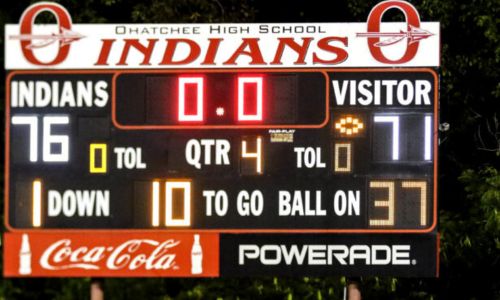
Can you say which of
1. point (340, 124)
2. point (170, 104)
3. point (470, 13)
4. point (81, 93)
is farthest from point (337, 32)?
point (470, 13)

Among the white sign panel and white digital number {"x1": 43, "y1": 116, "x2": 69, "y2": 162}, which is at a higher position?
the white sign panel

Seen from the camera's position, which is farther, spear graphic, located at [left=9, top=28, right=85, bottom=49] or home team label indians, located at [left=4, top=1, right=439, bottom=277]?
spear graphic, located at [left=9, top=28, right=85, bottom=49]

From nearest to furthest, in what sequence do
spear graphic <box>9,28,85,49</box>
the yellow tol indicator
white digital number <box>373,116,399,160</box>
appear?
white digital number <box>373,116,399,160</box>, the yellow tol indicator, spear graphic <box>9,28,85,49</box>

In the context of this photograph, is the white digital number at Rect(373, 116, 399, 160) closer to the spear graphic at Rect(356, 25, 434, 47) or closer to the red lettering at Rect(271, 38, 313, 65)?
the spear graphic at Rect(356, 25, 434, 47)

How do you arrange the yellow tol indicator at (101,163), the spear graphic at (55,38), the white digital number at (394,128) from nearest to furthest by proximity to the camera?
the white digital number at (394,128) < the yellow tol indicator at (101,163) < the spear graphic at (55,38)

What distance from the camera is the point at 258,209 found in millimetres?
10438

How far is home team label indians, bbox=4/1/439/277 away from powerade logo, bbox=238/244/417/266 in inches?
0.4

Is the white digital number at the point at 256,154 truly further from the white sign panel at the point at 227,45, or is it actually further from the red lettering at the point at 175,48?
the red lettering at the point at 175,48

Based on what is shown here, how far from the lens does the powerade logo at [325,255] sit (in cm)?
1048

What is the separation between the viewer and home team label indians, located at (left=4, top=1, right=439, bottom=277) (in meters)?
10.4

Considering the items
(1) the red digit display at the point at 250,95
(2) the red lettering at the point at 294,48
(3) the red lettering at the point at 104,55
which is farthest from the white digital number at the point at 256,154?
(3) the red lettering at the point at 104,55

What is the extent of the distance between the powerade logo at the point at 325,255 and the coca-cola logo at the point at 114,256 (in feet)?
1.97

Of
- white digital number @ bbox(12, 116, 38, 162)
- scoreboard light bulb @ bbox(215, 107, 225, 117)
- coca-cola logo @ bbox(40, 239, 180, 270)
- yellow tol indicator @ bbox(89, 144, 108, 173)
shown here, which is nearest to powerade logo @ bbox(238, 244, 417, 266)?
coca-cola logo @ bbox(40, 239, 180, 270)

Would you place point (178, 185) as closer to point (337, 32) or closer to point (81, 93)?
point (81, 93)
